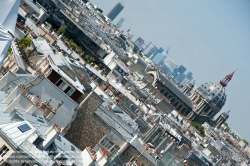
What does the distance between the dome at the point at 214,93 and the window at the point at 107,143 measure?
144 m

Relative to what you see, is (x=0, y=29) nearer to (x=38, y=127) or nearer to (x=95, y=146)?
(x=38, y=127)

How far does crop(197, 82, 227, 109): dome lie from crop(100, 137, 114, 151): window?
143626 mm

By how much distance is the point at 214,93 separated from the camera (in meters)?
191

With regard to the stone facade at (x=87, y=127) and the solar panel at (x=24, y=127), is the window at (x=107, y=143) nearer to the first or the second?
the stone facade at (x=87, y=127)

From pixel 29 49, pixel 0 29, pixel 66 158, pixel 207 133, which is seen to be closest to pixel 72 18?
pixel 29 49

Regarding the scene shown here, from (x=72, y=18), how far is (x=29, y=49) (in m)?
60.2

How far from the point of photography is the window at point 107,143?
47281mm

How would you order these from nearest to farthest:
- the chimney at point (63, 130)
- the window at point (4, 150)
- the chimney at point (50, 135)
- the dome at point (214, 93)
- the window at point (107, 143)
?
1. the window at point (4, 150)
2. the chimney at point (50, 135)
3. the chimney at point (63, 130)
4. the window at point (107, 143)
5. the dome at point (214, 93)

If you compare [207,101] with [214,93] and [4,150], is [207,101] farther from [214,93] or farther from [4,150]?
[4,150]

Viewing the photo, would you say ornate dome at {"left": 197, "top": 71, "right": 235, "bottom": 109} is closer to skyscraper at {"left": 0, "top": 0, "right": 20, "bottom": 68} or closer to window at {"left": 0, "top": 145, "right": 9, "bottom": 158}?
window at {"left": 0, "top": 145, "right": 9, "bottom": 158}

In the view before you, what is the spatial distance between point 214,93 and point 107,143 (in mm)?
149139

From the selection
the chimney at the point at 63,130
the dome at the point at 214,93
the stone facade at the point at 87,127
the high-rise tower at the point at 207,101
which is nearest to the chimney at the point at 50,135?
the chimney at the point at 63,130

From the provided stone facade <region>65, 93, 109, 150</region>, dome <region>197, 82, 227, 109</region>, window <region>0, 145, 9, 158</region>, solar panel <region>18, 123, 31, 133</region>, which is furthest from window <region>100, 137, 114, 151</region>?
dome <region>197, 82, 227, 109</region>

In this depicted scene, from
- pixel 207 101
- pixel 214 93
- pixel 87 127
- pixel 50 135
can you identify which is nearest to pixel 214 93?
pixel 214 93
